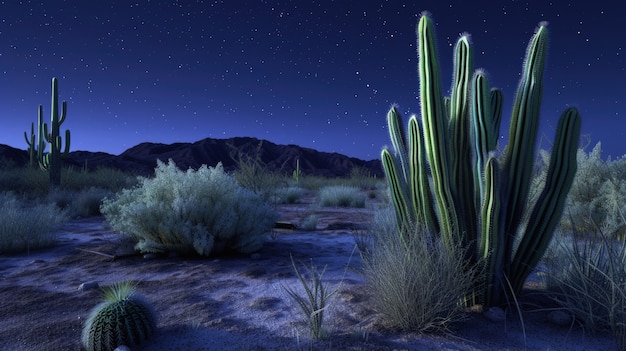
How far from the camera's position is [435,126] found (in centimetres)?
320

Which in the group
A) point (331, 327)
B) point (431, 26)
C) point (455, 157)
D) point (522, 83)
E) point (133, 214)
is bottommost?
point (331, 327)

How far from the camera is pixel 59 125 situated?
48.7ft

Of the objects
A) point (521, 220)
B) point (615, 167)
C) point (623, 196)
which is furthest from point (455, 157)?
point (615, 167)

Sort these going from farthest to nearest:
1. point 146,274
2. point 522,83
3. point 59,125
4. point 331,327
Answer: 1. point 59,125
2. point 146,274
3. point 522,83
4. point 331,327

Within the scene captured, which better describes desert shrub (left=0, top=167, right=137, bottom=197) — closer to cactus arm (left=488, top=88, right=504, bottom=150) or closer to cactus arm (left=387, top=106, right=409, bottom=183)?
cactus arm (left=387, top=106, right=409, bottom=183)

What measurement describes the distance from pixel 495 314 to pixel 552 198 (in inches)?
38.0

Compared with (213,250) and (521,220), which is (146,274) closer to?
(213,250)

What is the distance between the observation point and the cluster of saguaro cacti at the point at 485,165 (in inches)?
123

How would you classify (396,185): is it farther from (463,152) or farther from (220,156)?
(220,156)

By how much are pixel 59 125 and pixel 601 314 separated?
16253 millimetres

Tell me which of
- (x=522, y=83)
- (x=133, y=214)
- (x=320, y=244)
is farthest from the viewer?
(x=320, y=244)

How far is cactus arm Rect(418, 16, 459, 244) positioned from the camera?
320 centimetres

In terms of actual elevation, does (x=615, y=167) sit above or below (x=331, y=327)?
above

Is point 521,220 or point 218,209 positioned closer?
point 521,220
